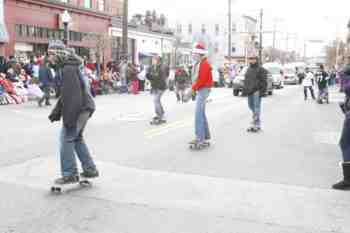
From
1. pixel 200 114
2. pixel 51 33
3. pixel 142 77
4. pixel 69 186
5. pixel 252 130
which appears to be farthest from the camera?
pixel 51 33

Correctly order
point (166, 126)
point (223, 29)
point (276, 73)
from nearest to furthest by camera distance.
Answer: point (166, 126) → point (276, 73) → point (223, 29)

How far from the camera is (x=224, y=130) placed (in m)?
12.4

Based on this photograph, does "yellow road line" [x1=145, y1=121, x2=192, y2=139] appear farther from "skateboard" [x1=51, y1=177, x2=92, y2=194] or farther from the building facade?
the building facade

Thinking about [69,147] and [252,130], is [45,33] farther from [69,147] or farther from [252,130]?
[69,147]

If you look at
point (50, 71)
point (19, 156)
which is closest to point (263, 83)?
point (19, 156)

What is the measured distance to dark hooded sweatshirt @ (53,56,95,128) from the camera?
6188 millimetres

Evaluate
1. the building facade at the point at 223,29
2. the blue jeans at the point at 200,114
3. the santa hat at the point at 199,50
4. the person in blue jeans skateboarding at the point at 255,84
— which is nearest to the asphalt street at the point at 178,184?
the blue jeans at the point at 200,114

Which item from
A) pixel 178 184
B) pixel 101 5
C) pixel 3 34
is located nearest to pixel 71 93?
pixel 178 184

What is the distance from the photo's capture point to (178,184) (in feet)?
22.0

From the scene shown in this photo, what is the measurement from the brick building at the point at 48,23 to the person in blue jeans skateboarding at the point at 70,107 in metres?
24.0

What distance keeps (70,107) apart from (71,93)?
17 cm

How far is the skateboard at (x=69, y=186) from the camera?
6207mm

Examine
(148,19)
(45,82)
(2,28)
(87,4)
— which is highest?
(148,19)

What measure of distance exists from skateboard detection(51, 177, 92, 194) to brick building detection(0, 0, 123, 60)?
24.1 m
